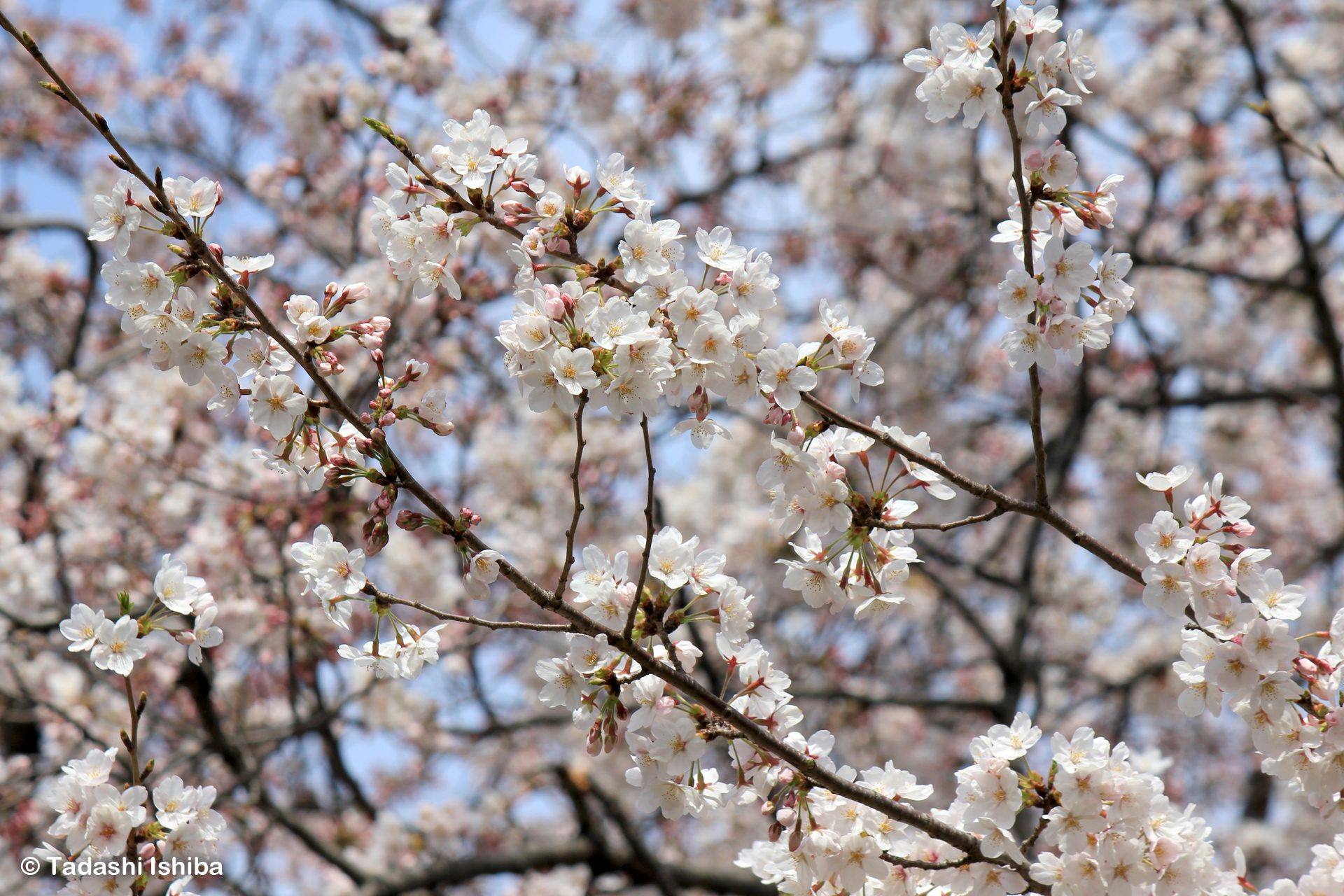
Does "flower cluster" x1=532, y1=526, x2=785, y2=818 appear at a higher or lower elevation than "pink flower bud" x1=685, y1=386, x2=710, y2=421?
lower

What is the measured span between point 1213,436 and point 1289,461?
316 centimetres

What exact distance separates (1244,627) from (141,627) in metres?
2.17

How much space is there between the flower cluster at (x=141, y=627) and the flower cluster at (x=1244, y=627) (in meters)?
1.86

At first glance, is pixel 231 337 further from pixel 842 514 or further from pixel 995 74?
pixel 995 74

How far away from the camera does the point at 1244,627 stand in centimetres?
181

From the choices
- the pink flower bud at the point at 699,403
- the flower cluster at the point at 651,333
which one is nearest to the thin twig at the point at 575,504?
the flower cluster at the point at 651,333

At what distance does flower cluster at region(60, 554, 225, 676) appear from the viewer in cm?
194

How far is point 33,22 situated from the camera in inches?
335

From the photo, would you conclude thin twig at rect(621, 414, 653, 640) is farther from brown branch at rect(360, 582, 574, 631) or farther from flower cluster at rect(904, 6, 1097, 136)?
flower cluster at rect(904, 6, 1097, 136)

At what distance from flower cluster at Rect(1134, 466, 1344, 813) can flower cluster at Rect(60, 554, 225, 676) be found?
186 centimetres

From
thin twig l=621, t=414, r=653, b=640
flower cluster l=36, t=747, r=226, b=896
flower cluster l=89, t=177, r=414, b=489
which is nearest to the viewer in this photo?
thin twig l=621, t=414, r=653, b=640

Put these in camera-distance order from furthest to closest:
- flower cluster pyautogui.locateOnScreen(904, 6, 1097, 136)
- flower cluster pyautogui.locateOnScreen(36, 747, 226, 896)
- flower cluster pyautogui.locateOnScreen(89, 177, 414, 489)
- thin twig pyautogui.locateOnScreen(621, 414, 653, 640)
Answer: flower cluster pyautogui.locateOnScreen(36, 747, 226, 896)
flower cluster pyautogui.locateOnScreen(904, 6, 1097, 136)
flower cluster pyautogui.locateOnScreen(89, 177, 414, 489)
thin twig pyautogui.locateOnScreen(621, 414, 653, 640)

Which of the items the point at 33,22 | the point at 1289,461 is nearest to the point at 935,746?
the point at 1289,461

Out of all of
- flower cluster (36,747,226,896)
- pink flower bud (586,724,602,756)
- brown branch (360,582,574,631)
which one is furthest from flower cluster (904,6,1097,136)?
flower cluster (36,747,226,896)
